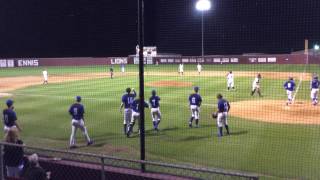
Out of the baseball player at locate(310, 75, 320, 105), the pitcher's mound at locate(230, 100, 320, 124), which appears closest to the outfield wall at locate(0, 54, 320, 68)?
the pitcher's mound at locate(230, 100, 320, 124)

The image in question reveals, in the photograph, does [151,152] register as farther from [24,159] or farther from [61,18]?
[61,18]

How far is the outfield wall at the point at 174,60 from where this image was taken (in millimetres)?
37062

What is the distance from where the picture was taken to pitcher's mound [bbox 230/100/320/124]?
51.2 ft

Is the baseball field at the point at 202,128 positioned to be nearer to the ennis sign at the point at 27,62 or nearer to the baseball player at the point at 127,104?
the baseball player at the point at 127,104

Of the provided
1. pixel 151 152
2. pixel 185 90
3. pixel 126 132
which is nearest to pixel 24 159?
pixel 151 152

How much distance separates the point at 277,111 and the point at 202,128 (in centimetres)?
479

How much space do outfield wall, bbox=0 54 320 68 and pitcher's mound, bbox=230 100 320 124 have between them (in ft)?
46.7

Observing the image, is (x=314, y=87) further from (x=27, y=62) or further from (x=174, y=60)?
(x=27, y=62)

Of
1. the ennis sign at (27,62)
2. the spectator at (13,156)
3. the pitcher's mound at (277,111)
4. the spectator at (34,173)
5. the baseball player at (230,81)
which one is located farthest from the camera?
the ennis sign at (27,62)

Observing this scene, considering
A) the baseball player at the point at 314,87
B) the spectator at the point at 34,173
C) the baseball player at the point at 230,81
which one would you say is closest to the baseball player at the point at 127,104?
the spectator at the point at 34,173

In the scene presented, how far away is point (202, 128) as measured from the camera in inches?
565

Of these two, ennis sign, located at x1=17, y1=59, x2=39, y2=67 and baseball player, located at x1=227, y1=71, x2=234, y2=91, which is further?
ennis sign, located at x1=17, y1=59, x2=39, y2=67

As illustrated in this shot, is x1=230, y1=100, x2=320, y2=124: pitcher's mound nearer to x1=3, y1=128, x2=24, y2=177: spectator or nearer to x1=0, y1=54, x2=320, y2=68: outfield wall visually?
x1=3, y1=128, x2=24, y2=177: spectator

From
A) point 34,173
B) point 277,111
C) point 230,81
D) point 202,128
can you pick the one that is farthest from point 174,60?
point 34,173
